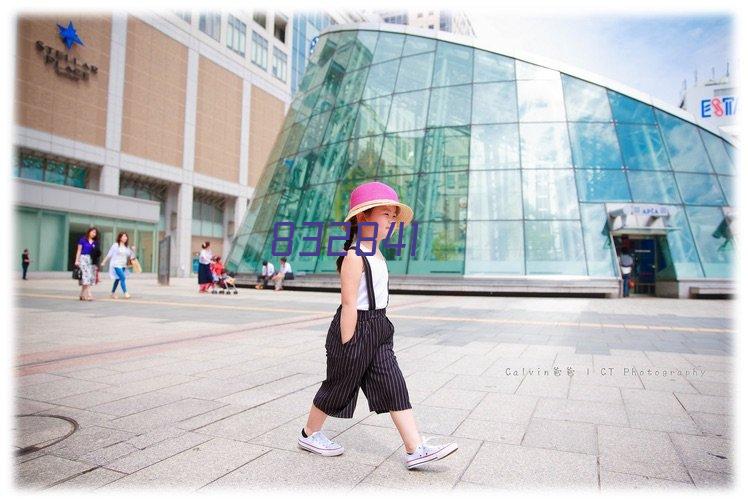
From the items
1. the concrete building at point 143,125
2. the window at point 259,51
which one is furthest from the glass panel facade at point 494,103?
the window at point 259,51

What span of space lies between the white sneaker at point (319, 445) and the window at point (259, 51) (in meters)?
50.9

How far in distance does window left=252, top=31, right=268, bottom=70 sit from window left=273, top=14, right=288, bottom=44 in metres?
2.82

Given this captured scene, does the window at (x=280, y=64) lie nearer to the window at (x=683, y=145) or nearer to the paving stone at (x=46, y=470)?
the window at (x=683, y=145)

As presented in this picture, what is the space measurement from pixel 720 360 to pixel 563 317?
4252mm

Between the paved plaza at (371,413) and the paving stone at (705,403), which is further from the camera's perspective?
the paving stone at (705,403)

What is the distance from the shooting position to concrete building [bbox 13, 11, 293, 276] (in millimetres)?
29703

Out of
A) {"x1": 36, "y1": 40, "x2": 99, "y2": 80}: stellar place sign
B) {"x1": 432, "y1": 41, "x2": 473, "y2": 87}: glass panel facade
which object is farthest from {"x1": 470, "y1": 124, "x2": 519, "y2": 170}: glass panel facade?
{"x1": 36, "y1": 40, "x2": 99, "y2": 80}: stellar place sign

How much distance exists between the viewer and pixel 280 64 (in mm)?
51656

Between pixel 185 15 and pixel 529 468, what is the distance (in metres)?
46.8

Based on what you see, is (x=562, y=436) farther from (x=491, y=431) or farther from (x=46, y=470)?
(x=46, y=470)

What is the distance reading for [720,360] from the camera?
204 inches

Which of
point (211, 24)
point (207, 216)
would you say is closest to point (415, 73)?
point (211, 24)

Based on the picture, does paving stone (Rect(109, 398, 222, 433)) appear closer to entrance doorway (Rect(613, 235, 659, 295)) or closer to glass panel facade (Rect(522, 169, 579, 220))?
glass panel facade (Rect(522, 169, 579, 220))

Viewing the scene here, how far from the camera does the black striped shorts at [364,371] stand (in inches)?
96.5
